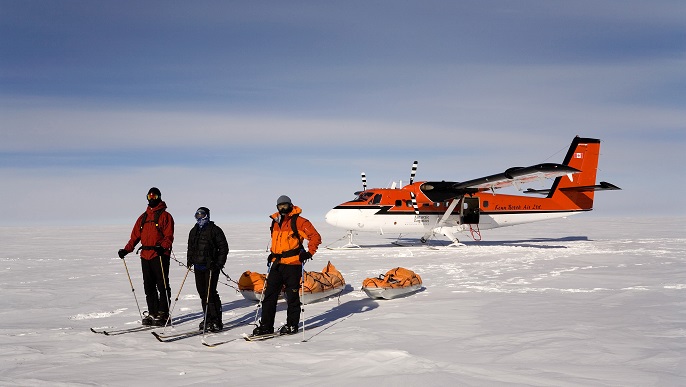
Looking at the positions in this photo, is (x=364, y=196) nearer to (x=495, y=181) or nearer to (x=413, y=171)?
(x=413, y=171)

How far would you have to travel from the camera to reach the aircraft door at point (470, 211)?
2473 cm

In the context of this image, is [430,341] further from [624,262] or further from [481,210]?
[481,210]

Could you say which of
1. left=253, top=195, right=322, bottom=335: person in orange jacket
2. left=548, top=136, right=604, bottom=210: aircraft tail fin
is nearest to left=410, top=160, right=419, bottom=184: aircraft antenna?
left=548, top=136, right=604, bottom=210: aircraft tail fin

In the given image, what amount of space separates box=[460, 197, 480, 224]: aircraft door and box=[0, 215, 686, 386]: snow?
9377 millimetres

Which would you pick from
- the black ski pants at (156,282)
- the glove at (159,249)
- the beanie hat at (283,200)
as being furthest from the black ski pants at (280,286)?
the glove at (159,249)

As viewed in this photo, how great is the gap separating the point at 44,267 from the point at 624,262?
775 inches

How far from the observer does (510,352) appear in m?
6.87

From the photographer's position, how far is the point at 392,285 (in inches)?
437

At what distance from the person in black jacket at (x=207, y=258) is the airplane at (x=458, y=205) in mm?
14490

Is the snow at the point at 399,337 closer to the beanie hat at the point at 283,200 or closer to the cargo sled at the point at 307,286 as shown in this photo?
the cargo sled at the point at 307,286

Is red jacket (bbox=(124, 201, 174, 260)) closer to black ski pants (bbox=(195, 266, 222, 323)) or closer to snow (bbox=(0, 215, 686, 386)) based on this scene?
black ski pants (bbox=(195, 266, 222, 323))

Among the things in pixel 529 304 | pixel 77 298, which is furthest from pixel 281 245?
pixel 77 298

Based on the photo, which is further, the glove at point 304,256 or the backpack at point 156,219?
the backpack at point 156,219

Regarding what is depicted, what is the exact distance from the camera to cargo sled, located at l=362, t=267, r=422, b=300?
11.0 metres
